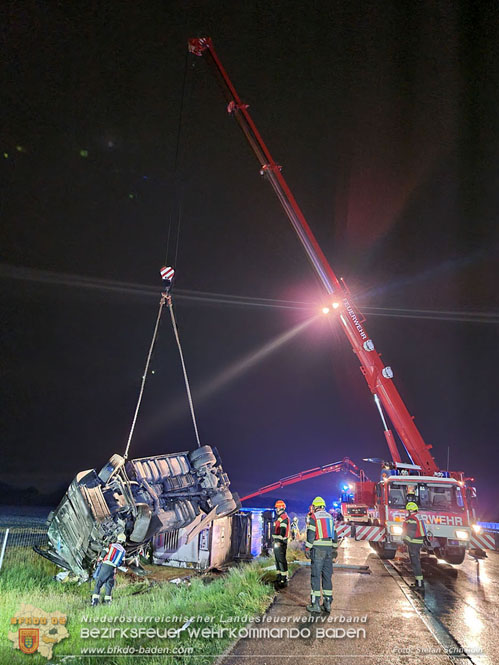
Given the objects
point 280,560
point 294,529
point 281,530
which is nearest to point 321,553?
point 280,560

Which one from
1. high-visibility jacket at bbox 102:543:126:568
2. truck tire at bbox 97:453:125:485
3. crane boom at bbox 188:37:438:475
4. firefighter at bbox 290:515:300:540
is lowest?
firefighter at bbox 290:515:300:540

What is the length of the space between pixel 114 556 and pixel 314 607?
12.3 feet

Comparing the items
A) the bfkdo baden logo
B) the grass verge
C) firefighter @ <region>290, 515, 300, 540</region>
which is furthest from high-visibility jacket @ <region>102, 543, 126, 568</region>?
firefighter @ <region>290, 515, 300, 540</region>

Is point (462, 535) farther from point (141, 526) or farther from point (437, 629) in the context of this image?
point (141, 526)

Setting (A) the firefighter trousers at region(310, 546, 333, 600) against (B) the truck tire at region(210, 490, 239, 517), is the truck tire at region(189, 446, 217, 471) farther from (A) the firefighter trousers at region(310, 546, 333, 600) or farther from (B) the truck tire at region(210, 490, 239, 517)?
(A) the firefighter trousers at region(310, 546, 333, 600)

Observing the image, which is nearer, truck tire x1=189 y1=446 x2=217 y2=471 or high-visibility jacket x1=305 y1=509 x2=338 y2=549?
high-visibility jacket x1=305 y1=509 x2=338 y2=549

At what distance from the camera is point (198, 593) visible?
28.5 feet

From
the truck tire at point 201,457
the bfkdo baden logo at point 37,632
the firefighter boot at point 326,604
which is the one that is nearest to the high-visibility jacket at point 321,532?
the firefighter boot at point 326,604

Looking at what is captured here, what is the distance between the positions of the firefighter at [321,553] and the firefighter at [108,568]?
11.6ft

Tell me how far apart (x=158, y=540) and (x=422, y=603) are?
832cm

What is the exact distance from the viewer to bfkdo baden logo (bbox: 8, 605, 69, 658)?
563cm

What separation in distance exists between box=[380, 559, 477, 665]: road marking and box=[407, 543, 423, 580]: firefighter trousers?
1.19 ft

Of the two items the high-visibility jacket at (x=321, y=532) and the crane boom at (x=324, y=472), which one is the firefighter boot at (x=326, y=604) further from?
the crane boom at (x=324, y=472)

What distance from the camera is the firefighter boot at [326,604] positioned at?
7082mm
